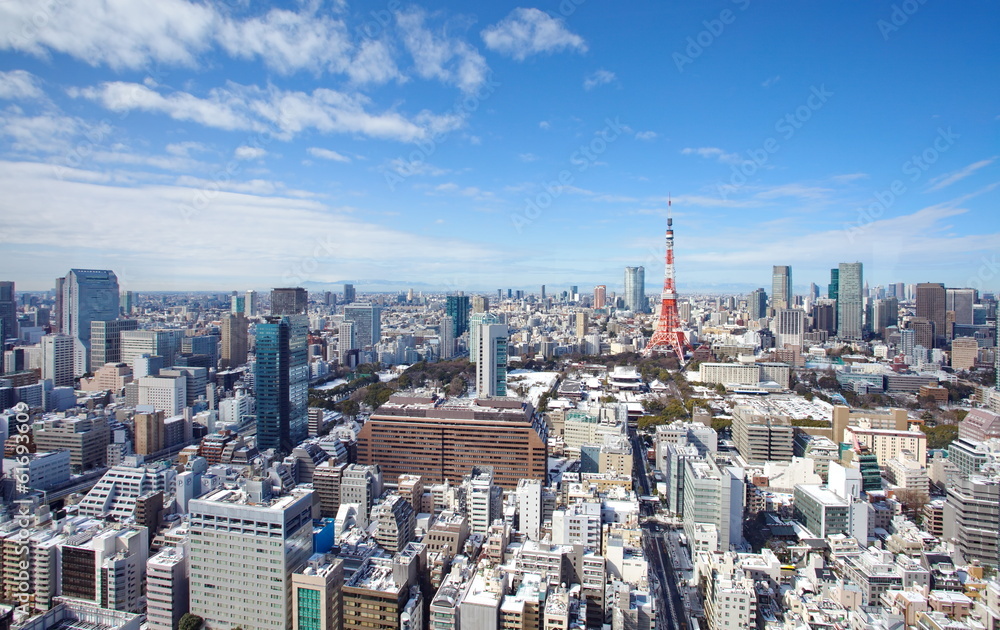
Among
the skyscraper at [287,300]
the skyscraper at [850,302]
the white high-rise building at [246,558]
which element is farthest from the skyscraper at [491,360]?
the skyscraper at [850,302]

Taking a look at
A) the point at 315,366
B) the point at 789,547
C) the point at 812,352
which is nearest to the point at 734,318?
the point at 812,352

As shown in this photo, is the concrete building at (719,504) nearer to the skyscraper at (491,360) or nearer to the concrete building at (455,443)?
the concrete building at (455,443)

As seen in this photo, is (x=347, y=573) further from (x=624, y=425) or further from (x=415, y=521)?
(x=624, y=425)

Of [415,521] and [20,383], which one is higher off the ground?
[20,383]

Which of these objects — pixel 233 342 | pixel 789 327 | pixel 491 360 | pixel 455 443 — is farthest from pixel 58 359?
pixel 789 327

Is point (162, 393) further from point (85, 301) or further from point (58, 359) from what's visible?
point (85, 301)

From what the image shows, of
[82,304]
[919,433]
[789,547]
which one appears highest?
[82,304]

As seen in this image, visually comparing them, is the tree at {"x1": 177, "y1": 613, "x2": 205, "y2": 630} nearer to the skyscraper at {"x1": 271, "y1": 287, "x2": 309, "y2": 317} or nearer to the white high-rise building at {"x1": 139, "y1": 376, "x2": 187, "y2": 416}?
the white high-rise building at {"x1": 139, "y1": 376, "x2": 187, "y2": 416}

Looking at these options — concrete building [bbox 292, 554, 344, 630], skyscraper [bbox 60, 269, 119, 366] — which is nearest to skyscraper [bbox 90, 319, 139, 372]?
skyscraper [bbox 60, 269, 119, 366]
